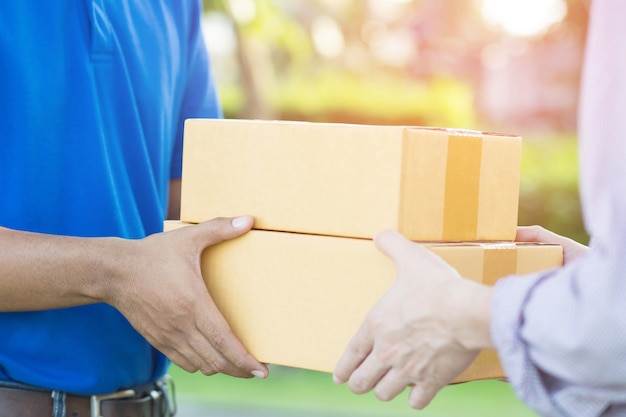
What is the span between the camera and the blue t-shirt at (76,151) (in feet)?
5.40

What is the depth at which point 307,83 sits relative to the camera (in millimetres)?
7430

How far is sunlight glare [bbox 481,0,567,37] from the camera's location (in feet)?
22.8

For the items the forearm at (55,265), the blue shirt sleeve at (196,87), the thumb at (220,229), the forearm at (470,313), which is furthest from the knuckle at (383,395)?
the blue shirt sleeve at (196,87)

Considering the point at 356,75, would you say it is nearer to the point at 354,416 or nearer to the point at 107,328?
the point at 354,416

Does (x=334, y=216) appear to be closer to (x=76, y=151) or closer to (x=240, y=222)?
(x=240, y=222)

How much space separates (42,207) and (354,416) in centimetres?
402

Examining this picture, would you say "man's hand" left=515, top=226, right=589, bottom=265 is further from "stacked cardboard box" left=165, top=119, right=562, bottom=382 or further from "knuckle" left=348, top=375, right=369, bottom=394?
"knuckle" left=348, top=375, right=369, bottom=394

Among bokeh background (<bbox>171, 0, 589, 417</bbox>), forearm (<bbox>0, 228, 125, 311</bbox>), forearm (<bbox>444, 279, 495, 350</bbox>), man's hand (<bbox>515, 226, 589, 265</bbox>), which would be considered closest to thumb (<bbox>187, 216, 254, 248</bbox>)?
forearm (<bbox>0, 228, 125, 311</bbox>)

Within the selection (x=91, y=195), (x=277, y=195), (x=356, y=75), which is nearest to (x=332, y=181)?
(x=277, y=195)

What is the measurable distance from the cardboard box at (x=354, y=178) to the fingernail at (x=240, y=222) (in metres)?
0.02

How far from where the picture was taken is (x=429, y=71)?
23.4 feet

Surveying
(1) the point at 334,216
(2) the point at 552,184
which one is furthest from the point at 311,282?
(2) the point at 552,184

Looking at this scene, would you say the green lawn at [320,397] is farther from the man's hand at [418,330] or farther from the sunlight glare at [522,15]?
the man's hand at [418,330]

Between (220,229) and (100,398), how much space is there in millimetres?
468
